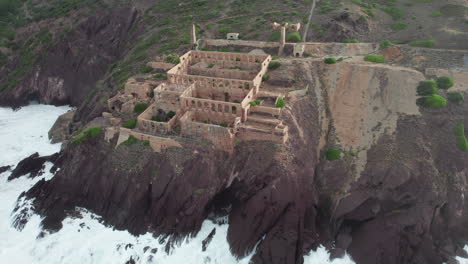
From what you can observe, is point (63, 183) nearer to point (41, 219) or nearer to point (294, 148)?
point (41, 219)

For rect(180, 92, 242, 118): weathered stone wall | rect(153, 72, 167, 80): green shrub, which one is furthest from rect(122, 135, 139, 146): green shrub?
rect(153, 72, 167, 80): green shrub

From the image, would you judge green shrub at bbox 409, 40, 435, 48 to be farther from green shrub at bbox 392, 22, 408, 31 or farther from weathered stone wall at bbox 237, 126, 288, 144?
weathered stone wall at bbox 237, 126, 288, 144

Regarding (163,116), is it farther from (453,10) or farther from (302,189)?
(453,10)

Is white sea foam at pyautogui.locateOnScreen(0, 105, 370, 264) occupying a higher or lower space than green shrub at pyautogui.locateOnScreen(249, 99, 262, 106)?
lower

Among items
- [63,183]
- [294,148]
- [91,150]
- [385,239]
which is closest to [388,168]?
[385,239]

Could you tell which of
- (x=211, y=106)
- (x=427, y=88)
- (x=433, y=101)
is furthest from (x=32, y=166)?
(x=427, y=88)

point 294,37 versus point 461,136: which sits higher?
point 294,37
